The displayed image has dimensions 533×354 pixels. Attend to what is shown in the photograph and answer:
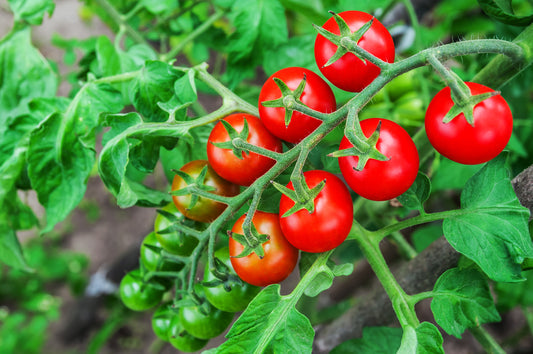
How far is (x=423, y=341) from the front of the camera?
1.69ft

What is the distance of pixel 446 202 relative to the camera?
1.41 metres

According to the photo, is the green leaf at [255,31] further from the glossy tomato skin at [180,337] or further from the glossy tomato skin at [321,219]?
the glossy tomato skin at [180,337]

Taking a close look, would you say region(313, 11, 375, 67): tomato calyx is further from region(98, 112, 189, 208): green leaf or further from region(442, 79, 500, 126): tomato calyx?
region(98, 112, 189, 208): green leaf

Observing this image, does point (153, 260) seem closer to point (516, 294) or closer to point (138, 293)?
point (138, 293)

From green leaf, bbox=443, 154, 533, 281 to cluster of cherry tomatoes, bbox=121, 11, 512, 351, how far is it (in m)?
0.06

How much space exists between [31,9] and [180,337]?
29.6 inches

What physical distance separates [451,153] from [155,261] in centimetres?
51

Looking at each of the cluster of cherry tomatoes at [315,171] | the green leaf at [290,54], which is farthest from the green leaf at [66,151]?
the green leaf at [290,54]

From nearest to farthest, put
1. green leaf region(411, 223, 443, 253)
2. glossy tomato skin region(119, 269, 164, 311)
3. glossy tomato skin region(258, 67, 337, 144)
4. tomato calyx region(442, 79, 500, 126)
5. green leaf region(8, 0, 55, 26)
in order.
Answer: tomato calyx region(442, 79, 500, 126) < glossy tomato skin region(258, 67, 337, 144) < glossy tomato skin region(119, 269, 164, 311) < green leaf region(8, 0, 55, 26) < green leaf region(411, 223, 443, 253)

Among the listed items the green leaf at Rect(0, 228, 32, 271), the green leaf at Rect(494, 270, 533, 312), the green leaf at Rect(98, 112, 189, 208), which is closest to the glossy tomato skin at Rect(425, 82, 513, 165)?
the green leaf at Rect(98, 112, 189, 208)

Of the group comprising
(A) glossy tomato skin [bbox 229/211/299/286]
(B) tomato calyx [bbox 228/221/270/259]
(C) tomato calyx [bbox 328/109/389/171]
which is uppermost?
(C) tomato calyx [bbox 328/109/389/171]

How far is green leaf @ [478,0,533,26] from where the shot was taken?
61cm

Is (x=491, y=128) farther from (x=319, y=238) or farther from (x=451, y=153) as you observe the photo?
(x=319, y=238)

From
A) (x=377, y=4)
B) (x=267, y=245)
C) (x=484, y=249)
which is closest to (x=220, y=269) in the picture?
(x=267, y=245)
